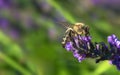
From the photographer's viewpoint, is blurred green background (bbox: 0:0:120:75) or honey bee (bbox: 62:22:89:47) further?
blurred green background (bbox: 0:0:120:75)

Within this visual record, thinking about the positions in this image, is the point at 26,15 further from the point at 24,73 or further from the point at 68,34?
the point at 68,34

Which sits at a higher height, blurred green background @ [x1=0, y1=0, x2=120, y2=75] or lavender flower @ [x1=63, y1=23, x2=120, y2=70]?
blurred green background @ [x1=0, y1=0, x2=120, y2=75]

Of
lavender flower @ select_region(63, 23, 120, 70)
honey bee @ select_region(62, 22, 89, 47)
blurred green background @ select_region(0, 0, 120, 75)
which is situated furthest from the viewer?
blurred green background @ select_region(0, 0, 120, 75)

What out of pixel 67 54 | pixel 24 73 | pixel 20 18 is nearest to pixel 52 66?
pixel 67 54

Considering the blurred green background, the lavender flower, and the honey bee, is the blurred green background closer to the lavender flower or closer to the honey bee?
the honey bee

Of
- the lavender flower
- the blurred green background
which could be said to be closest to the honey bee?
the lavender flower

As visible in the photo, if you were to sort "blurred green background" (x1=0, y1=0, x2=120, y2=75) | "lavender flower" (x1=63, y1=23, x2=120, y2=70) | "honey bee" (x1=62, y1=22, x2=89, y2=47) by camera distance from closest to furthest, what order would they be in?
"lavender flower" (x1=63, y1=23, x2=120, y2=70) → "honey bee" (x1=62, y1=22, x2=89, y2=47) → "blurred green background" (x1=0, y1=0, x2=120, y2=75)

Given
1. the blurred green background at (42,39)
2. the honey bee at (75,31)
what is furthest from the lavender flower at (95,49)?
the blurred green background at (42,39)

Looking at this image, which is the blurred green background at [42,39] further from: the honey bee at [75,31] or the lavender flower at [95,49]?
the lavender flower at [95,49]

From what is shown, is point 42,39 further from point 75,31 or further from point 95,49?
point 95,49
